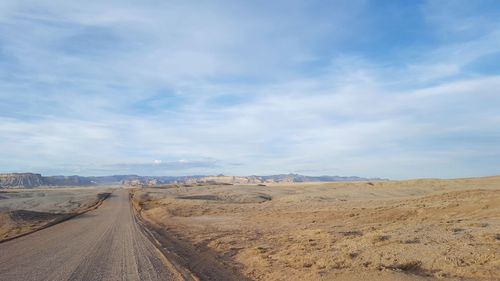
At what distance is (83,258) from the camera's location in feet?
50.4

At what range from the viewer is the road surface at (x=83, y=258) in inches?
483

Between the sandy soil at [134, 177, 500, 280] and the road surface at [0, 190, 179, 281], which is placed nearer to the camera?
the sandy soil at [134, 177, 500, 280]

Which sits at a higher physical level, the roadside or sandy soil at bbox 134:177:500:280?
sandy soil at bbox 134:177:500:280

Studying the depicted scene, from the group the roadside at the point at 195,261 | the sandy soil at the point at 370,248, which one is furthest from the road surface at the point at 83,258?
the sandy soil at the point at 370,248

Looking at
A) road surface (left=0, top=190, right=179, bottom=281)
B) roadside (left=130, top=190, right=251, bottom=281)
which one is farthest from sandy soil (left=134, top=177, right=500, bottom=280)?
road surface (left=0, top=190, right=179, bottom=281)

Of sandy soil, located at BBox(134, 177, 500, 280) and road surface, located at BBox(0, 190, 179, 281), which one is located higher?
sandy soil, located at BBox(134, 177, 500, 280)

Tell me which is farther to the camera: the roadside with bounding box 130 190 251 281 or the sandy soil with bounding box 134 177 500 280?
the roadside with bounding box 130 190 251 281

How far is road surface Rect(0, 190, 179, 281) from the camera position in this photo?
1226cm

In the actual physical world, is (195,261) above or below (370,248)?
below

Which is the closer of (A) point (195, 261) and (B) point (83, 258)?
(A) point (195, 261)

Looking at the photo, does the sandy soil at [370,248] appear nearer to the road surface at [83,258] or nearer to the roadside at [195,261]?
the roadside at [195,261]

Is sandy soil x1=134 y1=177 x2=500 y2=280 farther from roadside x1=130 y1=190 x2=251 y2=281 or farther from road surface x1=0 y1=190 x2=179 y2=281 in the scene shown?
road surface x1=0 y1=190 x2=179 y2=281

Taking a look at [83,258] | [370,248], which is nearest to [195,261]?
[83,258]

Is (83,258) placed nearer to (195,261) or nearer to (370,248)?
(195,261)
